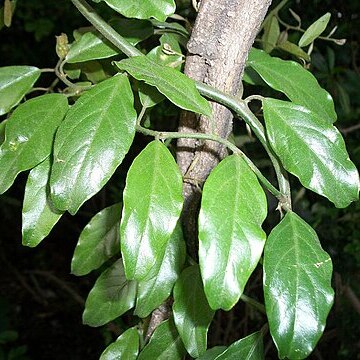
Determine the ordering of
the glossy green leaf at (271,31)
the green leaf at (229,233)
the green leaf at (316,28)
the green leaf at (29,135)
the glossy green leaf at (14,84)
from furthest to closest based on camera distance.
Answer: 1. the glossy green leaf at (271,31)
2. the green leaf at (316,28)
3. the glossy green leaf at (14,84)
4. the green leaf at (29,135)
5. the green leaf at (229,233)

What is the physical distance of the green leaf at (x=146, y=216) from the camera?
1.55 ft

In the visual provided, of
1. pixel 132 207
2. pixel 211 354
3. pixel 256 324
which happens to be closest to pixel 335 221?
pixel 256 324

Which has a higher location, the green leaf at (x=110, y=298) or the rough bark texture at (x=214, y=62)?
the rough bark texture at (x=214, y=62)

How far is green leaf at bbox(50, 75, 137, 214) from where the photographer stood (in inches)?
19.3

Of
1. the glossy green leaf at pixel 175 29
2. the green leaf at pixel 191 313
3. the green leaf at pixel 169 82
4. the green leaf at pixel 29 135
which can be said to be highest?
the green leaf at pixel 169 82

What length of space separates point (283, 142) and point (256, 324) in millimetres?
1329

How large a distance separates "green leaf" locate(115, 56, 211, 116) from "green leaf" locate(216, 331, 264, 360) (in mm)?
295

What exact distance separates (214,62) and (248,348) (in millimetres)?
335

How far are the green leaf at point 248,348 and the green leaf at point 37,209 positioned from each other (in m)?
0.25

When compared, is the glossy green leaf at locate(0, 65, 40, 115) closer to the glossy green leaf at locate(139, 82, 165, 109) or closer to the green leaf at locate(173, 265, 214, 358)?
the glossy green leaf at locate(139, 82, 165, 109)

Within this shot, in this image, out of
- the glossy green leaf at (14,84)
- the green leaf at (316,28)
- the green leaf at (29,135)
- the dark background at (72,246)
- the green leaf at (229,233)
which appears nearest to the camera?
the green leaf at (229,233)

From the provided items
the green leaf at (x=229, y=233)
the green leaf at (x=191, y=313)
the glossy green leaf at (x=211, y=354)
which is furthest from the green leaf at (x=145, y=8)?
the glossy green leaf at (x=211, y=354)

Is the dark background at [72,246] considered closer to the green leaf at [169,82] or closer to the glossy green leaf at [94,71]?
the glossy green leaf at [94,71]

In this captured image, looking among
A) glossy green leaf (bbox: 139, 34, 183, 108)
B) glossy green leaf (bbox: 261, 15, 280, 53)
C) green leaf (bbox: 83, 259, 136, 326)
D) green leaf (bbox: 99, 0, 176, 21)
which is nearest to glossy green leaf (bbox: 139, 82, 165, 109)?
glossy green leaf (bbox: 139, 34, 183, 108)
